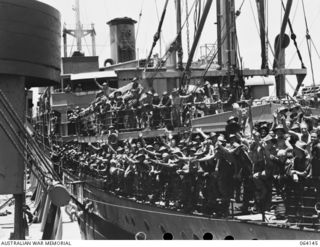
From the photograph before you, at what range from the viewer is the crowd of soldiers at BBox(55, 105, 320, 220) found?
15.1 feet

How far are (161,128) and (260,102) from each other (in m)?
1.27

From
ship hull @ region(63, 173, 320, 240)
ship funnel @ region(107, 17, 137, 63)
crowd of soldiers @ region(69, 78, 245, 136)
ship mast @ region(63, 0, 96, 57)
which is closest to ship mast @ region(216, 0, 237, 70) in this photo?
crowd of soldiers @ region(69, 78, 245, 136)

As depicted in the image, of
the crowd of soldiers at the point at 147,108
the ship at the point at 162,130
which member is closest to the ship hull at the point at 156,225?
the ship at the point at 162,130

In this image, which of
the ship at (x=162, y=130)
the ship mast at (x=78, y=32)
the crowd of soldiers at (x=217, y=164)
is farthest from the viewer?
the ship at (x=162, y=130)

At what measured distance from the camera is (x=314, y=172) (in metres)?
4.48

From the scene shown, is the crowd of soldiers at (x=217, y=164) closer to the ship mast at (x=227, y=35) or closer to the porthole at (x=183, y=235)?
the porthole at (x=183, y=235)

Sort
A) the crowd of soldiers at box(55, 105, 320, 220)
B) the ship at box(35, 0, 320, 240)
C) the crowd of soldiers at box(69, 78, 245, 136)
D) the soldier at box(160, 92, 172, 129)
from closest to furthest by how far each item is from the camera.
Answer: the crowd of soldiers at box(55, 105, 320, 220) → the ship at box(35, 0, 320, 240) → the crowd of soldiers at box(69, 78, 245, 136) → the soldier at box(160, 92, 172, 129)

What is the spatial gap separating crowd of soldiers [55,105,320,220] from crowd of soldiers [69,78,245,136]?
24 centimetres

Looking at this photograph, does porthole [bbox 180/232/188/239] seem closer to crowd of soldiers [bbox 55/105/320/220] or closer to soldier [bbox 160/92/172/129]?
crowd of soldiers [bbox 55/105/320/220]

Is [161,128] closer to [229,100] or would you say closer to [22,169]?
[229,100]

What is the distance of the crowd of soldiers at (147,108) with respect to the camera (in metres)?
5.82

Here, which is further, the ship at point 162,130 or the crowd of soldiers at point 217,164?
the ship at point 162,130

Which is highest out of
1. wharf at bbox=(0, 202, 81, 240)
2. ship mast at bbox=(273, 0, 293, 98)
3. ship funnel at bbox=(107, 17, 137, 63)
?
ship funnel at bbox=(107, 17, 137, 63)

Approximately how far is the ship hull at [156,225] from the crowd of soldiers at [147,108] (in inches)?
39.9
